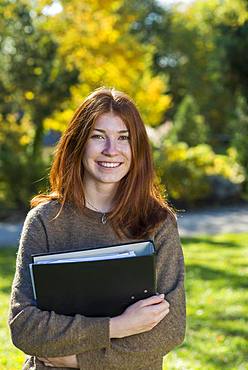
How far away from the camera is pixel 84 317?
2193 mm

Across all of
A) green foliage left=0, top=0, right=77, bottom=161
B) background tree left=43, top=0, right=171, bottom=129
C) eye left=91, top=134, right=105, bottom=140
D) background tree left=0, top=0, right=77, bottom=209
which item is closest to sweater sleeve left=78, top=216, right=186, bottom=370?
eye left=91, top=134, right=105, bottom=140

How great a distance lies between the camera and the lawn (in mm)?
4695

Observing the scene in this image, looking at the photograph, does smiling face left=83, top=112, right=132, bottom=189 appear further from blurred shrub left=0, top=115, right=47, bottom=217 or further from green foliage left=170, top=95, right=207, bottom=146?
green foliage left=170, top=95, right=207, bottom=146

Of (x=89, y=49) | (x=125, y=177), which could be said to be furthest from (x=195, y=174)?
(x=125, y=177)

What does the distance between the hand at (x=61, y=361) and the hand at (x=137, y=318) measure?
0.53 ft

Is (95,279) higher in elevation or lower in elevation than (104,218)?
lower

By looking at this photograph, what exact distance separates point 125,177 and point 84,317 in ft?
1.99

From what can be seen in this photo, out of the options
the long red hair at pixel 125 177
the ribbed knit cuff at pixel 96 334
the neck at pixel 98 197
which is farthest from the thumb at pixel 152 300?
the neck at pixel 98 197

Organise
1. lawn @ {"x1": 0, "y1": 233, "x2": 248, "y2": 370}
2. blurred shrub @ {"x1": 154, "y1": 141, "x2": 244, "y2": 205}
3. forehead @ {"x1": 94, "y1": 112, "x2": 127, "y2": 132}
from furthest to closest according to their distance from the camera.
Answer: blurred shrub @ {"x1": 154, "y1": 141, "x2": 244, "y2": 205} → lawn @ {"x1": 0, "y1": 233, "x2": 248, "y2": 370} → forehead @ {"x1": 94, "y1": 112, "x2": 127, "y2": 132}

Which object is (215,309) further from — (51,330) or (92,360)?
(51,330)

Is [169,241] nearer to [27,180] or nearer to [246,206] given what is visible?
[27,180]

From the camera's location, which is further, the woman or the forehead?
the forehead

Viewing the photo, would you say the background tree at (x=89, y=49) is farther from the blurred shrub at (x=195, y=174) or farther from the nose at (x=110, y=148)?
the nose at (x=110, y=148)

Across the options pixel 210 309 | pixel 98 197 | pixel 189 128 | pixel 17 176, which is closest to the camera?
pixel 98 197
